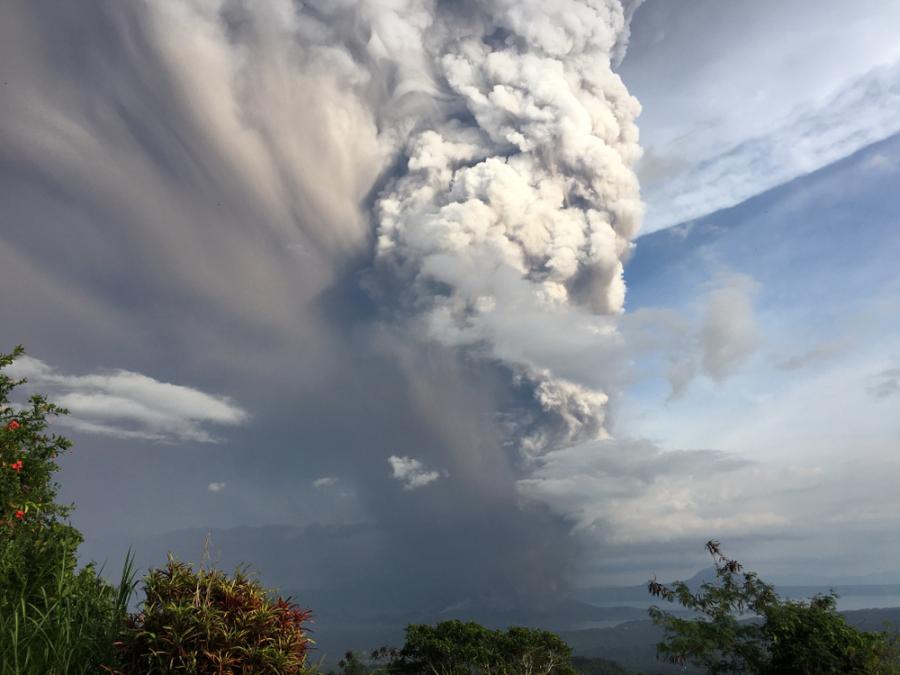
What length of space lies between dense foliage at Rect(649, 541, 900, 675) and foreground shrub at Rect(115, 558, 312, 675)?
69.8 feet

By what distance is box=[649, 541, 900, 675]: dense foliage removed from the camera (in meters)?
20.5

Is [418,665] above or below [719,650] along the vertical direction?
below

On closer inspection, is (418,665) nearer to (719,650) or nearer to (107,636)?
(719,650)

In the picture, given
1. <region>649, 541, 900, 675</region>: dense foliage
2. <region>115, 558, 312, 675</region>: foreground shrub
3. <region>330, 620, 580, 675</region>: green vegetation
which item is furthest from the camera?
<region>330, 620, 580, 675</region>: green vegetation

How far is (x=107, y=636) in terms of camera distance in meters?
6.70

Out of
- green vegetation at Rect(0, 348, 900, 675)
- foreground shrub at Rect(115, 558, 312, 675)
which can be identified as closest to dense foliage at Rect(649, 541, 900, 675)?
green vegetation at Rect(0, 348, 900, 675)

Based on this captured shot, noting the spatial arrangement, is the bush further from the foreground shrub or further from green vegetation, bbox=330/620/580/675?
green vegetation, bbox=330/620/580/675

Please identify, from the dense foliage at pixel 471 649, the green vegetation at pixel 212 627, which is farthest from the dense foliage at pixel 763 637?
the dense foliage at pixel 471 649

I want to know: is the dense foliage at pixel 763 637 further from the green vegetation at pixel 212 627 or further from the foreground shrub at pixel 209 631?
the foreground shrub at pixel 209 631

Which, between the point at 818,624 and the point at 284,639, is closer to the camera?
the point at 284,639

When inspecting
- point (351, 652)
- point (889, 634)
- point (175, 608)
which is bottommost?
point (351, 652)

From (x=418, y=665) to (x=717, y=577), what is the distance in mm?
20339

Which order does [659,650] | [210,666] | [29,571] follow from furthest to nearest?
[659,650] < [29,571] < [210,666]

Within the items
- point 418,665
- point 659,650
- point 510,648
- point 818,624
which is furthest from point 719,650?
point 418,665
